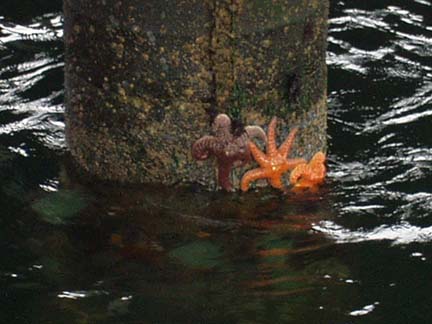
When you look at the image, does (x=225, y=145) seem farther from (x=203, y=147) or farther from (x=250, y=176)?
(x=250, y=176)

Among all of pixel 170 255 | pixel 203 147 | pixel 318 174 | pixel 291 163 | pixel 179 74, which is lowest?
pixel 170 255

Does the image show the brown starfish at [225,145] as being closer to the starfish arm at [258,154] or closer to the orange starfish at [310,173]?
the starfish arm at [258,154]

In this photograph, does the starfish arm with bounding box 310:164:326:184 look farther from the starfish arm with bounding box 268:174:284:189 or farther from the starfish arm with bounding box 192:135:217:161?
the starfish arm with bounding box 192:135:217:161

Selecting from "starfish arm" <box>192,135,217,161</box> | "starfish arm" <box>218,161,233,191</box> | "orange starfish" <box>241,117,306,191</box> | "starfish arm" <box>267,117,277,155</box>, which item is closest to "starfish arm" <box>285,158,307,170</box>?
"orange starfish" <box>241,117,306,191</box>

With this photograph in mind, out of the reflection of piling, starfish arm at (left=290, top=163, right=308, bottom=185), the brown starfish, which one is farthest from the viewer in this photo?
starfish arm at (left=290, top=163, right=308, bottom=185)

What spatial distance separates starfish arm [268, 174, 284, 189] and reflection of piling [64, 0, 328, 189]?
0.18 meters

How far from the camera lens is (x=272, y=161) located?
5438mm

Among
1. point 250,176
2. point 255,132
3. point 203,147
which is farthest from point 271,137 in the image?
point 203,147

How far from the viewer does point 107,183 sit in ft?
18.4

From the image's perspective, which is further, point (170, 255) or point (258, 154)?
point (258, 154)

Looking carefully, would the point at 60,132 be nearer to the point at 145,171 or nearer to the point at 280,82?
the point at 145,171

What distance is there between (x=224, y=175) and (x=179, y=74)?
1.69ft

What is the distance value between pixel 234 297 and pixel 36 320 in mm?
783

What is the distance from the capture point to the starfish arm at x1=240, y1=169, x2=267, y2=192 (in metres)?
5.45
